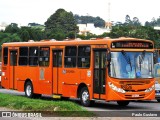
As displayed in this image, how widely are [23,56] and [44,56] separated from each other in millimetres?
2200

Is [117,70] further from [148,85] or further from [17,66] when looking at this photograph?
[17,66]

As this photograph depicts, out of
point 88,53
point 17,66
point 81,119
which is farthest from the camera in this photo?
point 17,66

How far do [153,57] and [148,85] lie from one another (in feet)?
4.04

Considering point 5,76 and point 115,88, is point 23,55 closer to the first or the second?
point 5,76

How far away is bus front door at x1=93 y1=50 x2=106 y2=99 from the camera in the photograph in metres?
21.7

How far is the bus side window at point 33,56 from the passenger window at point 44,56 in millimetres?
448

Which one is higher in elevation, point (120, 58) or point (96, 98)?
point (120, 58)

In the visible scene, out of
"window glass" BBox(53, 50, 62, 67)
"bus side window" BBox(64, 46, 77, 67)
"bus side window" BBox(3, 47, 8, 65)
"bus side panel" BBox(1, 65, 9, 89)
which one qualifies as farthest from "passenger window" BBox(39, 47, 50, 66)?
"bus side window" BBox(3, 47, 8, 65)

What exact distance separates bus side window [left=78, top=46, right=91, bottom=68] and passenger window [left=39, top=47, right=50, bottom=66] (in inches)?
119

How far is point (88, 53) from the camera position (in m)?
22.8

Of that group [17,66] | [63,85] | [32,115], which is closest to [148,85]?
[63,85]

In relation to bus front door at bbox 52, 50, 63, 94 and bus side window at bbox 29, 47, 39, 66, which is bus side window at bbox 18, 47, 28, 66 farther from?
bus front door at bbox 52, 50, 63, 94

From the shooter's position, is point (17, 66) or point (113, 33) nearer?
point (17, 66)

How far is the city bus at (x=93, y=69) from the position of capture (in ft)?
70.0
